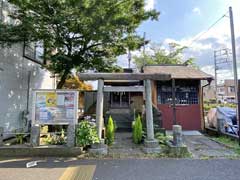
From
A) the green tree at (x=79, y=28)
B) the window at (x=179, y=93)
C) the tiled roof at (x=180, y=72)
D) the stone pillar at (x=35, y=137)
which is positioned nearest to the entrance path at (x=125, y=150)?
the stone pillar at (x=35, y=137)

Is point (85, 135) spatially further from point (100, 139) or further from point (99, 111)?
point (99, 111)

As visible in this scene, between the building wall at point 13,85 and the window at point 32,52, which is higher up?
the window at point 32,52

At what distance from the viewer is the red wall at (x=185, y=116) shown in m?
11.9

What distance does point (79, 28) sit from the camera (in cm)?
862

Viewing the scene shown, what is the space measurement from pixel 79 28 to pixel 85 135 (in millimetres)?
4279

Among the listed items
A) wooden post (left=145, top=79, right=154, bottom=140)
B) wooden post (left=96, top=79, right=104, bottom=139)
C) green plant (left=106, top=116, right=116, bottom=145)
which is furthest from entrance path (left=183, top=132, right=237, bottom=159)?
wooden post (left=96, top=79, right=104, bottom=139)

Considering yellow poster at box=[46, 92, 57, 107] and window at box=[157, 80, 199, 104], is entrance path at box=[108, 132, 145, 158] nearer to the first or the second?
yellow poster at box=[46, 92, 57, 107]

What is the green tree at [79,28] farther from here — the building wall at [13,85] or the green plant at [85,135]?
the green plant at [85,135]

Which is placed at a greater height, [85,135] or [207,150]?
[85,135]

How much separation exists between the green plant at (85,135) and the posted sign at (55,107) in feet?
1.52

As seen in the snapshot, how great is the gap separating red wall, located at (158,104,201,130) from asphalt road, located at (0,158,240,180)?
18.9 feet

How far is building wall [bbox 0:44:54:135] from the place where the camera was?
881cm

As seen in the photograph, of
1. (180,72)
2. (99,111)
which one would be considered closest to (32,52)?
(99,111)

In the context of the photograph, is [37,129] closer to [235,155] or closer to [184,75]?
[235,155]
